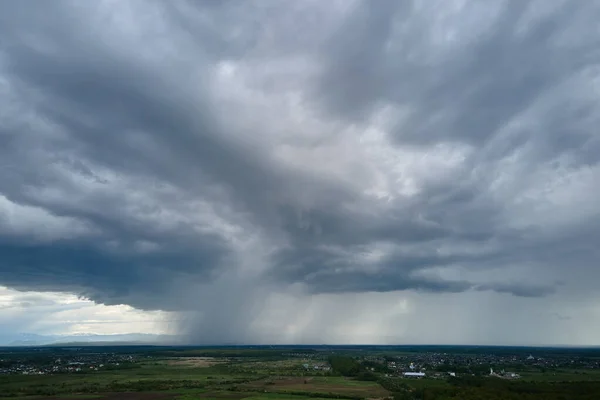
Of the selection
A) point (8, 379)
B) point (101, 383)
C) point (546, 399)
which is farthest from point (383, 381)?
point (8, 379)

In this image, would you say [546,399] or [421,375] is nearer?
[546,399]

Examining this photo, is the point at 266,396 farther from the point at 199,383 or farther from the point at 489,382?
the point at 489,382

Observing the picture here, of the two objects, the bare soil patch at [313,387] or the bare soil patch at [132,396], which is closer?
the bare soil patch at [132,396]

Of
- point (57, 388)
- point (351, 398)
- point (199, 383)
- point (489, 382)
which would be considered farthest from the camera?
point (199, 383)

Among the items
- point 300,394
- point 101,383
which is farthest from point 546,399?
point 101,383

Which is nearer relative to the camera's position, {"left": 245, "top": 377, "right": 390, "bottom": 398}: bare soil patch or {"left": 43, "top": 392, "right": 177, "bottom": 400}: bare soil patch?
{"left": 43, "top": 392, "right": 177, "bottom": 400}: bare soil patch

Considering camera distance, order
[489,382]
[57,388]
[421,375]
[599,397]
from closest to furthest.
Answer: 1. [599,397]
2. [489,382]
3. [57,388]
4. [421,375]

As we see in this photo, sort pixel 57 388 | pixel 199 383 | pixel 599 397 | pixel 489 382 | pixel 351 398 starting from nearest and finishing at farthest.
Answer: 1. pixel 599 397
2. pixel 351 398
3. pixel 489 382
4. pixel 57 388
5. pixel 199 383

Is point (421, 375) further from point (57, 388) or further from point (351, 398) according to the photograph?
point (57, 388)

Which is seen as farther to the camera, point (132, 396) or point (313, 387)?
point (313, 387)
